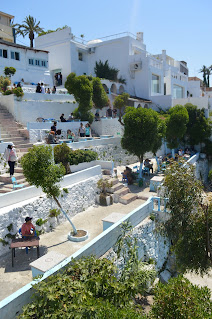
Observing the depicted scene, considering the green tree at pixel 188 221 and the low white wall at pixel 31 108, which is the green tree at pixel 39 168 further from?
the low white wall at pixel 31 108

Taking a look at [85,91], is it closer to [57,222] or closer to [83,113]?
[83,113]

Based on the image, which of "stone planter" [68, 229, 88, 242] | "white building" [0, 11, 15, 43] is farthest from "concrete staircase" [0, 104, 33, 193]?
"white building" [0, 11, 15, 43]

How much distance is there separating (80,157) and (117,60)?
24.6m

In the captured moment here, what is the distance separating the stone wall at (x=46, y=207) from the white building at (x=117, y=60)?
2239 centimetres

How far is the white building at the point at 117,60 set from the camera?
105 feet

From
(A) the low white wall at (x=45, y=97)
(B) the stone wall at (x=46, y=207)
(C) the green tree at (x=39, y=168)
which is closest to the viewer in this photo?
(C) the green tree at (x=39, y=168)

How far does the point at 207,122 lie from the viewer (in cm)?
2509

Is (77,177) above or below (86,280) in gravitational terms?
above

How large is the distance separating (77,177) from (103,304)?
7.96 metres

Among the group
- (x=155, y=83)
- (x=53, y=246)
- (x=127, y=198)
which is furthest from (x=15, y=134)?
(x=155, y=83)

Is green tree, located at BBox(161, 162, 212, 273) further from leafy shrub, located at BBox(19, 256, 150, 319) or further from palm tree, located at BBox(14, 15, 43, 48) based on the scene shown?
palm tree, located at BBox(14, 15, 43, 48)

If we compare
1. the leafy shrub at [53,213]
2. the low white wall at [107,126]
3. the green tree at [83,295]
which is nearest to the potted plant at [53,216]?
the leafy shrub at [53,213]

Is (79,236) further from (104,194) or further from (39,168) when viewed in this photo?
(104,194)

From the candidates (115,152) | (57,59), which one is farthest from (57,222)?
(57,59)
